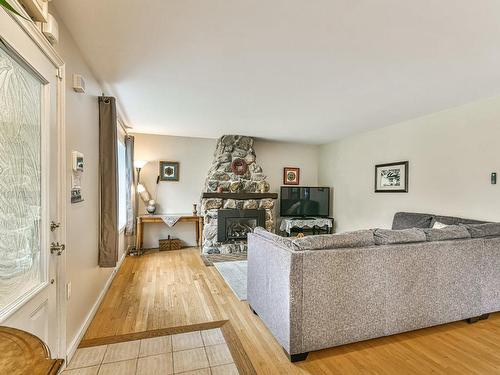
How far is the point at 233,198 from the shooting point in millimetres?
5176

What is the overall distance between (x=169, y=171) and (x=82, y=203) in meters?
3.36

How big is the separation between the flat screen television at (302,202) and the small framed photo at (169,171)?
2345 millimetres

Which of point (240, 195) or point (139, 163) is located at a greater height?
point (139, 163)

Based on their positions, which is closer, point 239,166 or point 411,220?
point 411,220

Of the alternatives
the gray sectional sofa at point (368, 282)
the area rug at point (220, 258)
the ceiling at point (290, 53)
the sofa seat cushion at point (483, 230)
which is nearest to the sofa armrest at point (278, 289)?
the gray sectional sofa at point (368, 282)

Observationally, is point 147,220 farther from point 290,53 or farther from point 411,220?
point 411,220

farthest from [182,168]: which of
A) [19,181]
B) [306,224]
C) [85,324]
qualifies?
[19,181]

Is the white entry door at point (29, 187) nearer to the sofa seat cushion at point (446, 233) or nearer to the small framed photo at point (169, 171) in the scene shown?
the sofa seat cushion at point (446, 233)

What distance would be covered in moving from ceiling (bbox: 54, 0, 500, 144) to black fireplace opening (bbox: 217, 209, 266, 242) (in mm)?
2122

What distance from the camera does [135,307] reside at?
2.76 meters

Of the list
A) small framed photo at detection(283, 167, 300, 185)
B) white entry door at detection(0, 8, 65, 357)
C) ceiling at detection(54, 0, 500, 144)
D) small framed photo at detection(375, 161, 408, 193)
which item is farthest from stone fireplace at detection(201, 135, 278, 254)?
white entry door at detection(0, 8, 65, 357)

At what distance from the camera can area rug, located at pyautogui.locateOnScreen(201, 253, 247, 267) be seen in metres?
4.48

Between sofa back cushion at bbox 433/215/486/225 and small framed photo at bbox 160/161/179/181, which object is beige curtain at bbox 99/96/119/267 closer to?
small framed photo at bbox 160/161/179/181

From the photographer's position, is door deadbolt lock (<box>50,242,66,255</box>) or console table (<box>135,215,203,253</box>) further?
console table (<box>135,215,203,253</box>)
